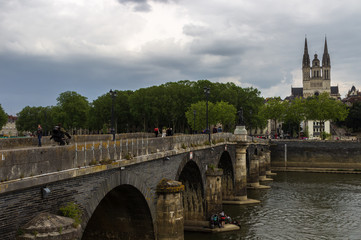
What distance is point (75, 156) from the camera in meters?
13.7

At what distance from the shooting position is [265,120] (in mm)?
107188

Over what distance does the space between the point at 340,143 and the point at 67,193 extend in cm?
7422

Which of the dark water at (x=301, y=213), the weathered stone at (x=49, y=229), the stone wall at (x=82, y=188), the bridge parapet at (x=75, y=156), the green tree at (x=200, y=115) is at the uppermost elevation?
the green tree at (x=200, y=115)

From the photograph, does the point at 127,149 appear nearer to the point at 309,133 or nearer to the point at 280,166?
the point at 280,166

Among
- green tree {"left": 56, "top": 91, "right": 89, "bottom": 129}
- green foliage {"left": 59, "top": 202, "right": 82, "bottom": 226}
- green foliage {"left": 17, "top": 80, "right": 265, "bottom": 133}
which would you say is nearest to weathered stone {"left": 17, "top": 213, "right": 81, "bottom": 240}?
green foliage {"left": 59, "top": 202, "right": 82, "bottom": 226}

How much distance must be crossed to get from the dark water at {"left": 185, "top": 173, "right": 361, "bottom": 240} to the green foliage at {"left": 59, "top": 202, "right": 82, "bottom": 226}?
1774 cm

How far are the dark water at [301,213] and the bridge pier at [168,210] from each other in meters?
7.87

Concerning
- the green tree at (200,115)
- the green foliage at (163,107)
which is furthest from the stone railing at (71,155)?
the green foliage at (163,107)

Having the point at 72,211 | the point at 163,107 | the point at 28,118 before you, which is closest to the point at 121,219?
the point at 72,211

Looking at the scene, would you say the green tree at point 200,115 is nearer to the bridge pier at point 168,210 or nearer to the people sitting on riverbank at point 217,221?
the people sitting on riverbank at point 217,221

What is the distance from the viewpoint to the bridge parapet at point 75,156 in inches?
427

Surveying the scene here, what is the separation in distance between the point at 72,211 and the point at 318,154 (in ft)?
239

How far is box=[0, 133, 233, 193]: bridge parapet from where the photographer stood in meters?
10.8

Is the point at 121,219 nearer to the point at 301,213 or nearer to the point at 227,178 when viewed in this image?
the point at 301,213
